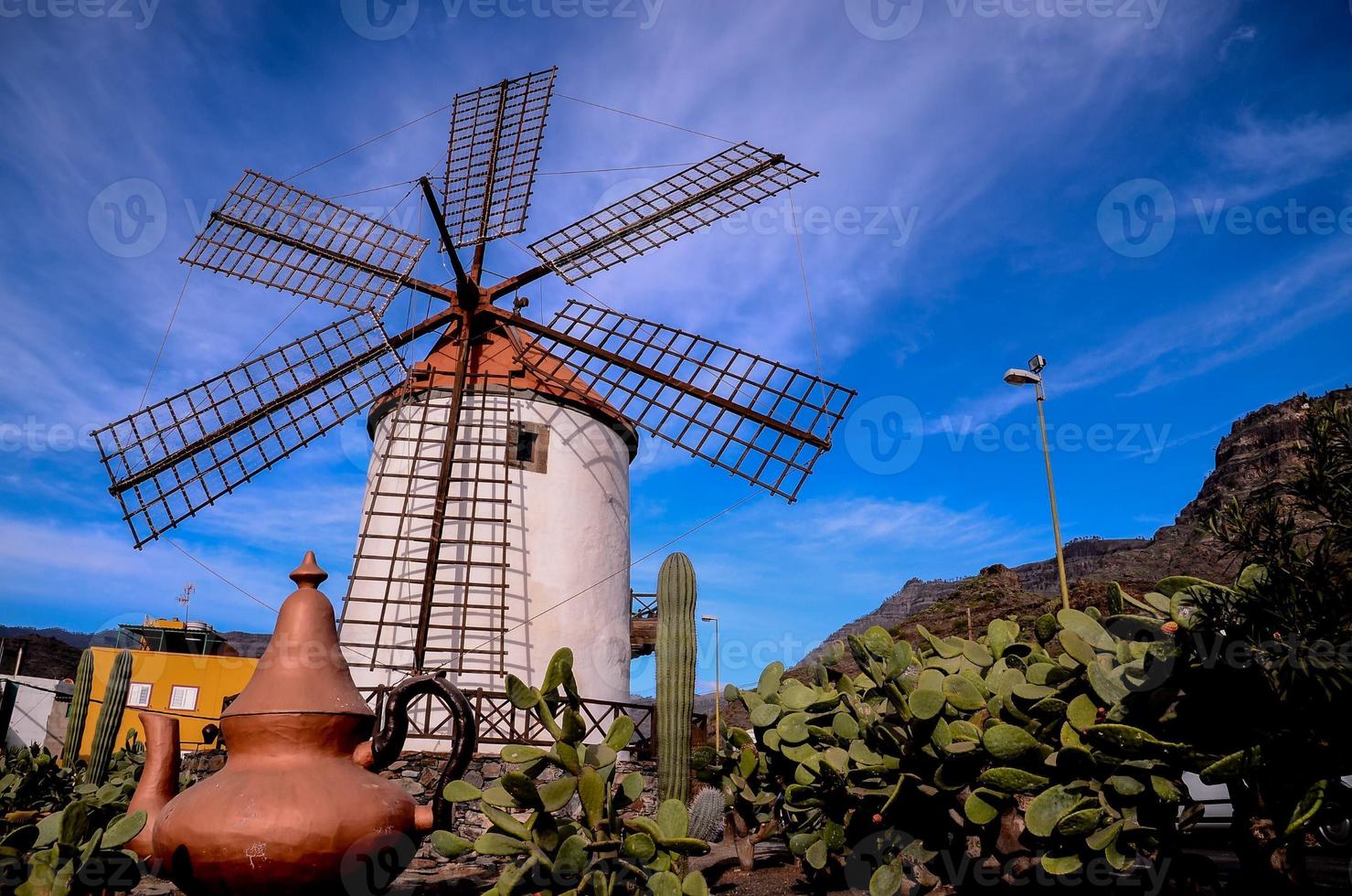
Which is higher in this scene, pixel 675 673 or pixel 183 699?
pixel 675 673

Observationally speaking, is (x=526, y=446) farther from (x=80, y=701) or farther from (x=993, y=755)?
(x=993, y=755)

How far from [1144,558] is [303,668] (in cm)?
5200

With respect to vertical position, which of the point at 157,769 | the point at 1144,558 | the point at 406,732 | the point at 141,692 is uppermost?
the point at 1144,558

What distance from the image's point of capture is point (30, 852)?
11.5 ft

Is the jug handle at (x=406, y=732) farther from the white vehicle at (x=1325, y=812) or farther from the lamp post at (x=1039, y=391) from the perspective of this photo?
the lamp post at (x=1039, y=391)

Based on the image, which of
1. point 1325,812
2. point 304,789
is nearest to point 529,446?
point 304,789

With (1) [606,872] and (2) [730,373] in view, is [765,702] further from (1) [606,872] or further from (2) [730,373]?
(2) [730,373]

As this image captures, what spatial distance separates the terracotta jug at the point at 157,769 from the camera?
3.51 metres

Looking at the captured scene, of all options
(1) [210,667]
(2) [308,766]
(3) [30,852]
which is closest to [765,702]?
(2) [308,766]

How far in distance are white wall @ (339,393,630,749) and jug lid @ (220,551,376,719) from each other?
619cm

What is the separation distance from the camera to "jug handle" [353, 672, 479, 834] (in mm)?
3297

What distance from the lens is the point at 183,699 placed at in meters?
21.5

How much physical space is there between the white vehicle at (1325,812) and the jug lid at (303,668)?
324cm

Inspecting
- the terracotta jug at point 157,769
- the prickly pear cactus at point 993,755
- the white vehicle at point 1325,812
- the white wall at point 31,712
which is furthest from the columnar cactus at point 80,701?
the white wall at point 31,712
